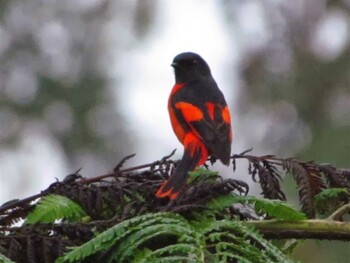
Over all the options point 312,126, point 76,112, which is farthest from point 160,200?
point 76,112

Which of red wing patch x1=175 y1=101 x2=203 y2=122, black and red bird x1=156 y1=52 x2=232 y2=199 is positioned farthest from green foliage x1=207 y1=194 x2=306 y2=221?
red wing patch x1=175 y1=101 x2=203 y2=122

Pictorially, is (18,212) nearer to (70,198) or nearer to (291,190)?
(70,198)

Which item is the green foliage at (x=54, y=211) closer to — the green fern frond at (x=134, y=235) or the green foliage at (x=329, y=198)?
the green fern frond at (x=134, y=235)

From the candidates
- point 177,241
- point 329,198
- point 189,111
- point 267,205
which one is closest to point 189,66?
point 189,111

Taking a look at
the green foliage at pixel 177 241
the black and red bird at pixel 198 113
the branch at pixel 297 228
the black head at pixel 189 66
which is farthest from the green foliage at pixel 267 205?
the black head at pixel 189 66

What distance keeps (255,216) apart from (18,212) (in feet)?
1.33

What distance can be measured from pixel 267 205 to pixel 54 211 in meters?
0.35

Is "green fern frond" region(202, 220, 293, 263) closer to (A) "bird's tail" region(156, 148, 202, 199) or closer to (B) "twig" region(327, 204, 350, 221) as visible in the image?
(A) "bird's tail" region(156, 148, 202, 199)

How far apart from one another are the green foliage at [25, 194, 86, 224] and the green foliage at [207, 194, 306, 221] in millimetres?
236

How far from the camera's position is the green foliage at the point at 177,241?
1.33 metres

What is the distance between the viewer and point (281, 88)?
429 inches

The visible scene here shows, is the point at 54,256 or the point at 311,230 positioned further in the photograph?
the point at 311,230

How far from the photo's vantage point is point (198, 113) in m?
3.86

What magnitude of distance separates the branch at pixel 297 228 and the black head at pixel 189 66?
116 inches
